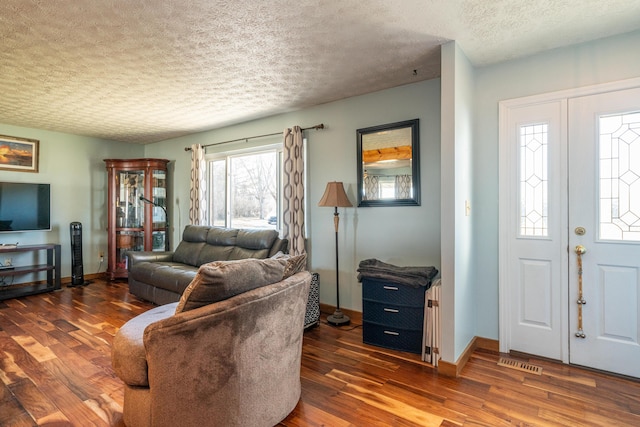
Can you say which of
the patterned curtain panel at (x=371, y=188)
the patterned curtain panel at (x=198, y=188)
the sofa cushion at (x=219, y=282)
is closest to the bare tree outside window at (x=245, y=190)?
the patterned curtain panel at (x=198, y=188)

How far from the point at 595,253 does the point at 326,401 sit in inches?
86.4

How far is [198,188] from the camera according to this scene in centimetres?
502

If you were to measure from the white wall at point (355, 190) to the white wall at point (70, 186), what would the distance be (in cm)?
320

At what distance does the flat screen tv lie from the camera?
4559mm

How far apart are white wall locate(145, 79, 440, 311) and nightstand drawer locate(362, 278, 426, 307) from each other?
0.50 metres

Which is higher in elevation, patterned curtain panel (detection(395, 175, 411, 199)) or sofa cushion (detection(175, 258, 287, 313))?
patterned curtain panel (detection(395, 175, 411, 199))

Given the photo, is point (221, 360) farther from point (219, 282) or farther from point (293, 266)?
point (293, 266)

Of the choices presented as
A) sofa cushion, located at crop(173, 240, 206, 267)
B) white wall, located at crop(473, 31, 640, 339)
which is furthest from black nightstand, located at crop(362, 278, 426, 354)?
sofa cushion, located at crop(173, 240, 206, 267)

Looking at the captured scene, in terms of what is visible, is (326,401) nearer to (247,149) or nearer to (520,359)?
(520,359)

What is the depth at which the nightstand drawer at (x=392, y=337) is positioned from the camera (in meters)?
2.70

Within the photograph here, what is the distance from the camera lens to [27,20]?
2.07m

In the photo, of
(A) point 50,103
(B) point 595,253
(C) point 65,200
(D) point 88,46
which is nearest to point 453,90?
(B) point 595,253

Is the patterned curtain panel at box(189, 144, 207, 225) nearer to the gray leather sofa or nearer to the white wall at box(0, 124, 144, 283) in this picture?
the gray leather sofa

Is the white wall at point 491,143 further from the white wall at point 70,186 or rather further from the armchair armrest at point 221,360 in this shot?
the white wall at point 70,186
